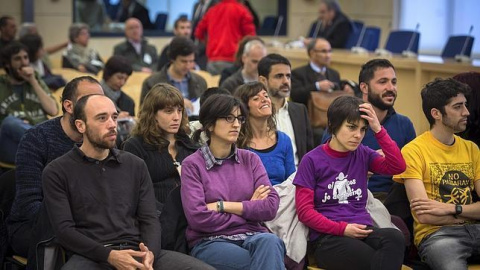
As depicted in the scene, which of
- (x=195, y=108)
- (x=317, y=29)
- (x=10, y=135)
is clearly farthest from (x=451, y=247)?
(x=317, y=29)

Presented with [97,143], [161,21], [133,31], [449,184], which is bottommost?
[161,21]

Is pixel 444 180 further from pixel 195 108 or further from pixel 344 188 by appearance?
pixel 195 108

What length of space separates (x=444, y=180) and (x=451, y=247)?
0.37 m

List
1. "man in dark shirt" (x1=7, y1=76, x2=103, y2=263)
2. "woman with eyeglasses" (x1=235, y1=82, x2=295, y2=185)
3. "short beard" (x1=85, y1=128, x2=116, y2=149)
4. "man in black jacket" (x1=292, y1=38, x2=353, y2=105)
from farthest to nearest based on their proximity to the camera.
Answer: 1. "man in black jacket" (x1=292, y1=38, x2=353, y2=105)
2. "woman with eyeglasses" (x1=235, y1=82, x2=295, y2=185)
3. "man in dark shirt" (x1=7, y1=76, x2=103, y2=263)
4. "short beard" (x1=85, y1=128, x2=116, y2=149)

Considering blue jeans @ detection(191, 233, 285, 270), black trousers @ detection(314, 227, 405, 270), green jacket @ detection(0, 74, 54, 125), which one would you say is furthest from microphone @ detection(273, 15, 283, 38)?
blue jeans @ detection(191, 233, 285, 270)

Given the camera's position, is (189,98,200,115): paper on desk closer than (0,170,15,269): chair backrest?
No

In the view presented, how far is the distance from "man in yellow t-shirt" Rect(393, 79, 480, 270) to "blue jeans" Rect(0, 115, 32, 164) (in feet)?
9.21

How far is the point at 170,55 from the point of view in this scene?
21.3 feet

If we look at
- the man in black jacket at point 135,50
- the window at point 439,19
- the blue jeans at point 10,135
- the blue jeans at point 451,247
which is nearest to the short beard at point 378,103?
the blue jeans at point 451,247

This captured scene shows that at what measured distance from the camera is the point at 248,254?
12.3 ft

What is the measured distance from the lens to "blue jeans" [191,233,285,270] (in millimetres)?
3682

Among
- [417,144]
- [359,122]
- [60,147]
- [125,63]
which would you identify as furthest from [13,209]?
[125,63]

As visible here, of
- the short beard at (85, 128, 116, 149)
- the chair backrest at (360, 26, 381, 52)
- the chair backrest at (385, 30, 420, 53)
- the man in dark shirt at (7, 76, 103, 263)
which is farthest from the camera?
the chair backrest at (360, 26, 381, 52)

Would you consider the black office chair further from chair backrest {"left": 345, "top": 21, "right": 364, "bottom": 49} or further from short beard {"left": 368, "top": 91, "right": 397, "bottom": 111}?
chair backrest {"left": 345, "top": 21, "right": 364, "bottom": 49}
